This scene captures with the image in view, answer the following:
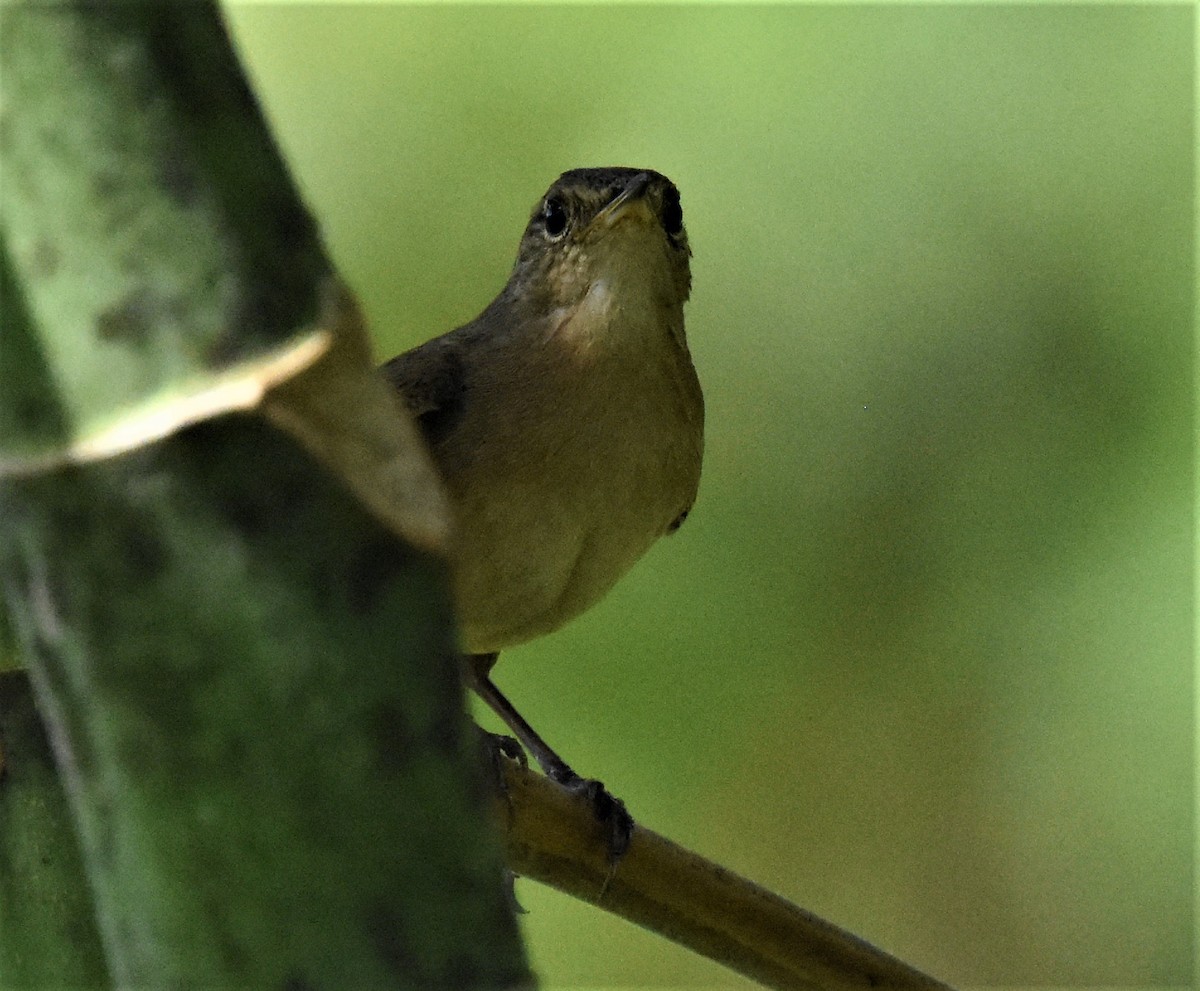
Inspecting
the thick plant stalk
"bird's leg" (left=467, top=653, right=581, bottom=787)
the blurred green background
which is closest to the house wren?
"bird's leg" (left=467, top=653, right=581, bottom=787)

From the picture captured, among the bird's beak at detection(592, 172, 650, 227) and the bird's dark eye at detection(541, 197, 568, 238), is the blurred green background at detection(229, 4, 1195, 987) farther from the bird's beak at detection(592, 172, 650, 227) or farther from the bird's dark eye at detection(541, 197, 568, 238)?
the bird's beak at detection(592, 172, 650, 227)

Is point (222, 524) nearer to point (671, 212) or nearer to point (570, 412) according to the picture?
point (570, 412)

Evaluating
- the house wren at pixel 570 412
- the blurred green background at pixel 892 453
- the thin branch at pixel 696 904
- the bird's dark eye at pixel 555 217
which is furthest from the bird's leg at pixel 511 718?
the thin branch at pixel 696 904

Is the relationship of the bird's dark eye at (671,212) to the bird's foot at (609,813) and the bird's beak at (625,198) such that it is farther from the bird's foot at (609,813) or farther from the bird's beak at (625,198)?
the bird's foot at (609,813)

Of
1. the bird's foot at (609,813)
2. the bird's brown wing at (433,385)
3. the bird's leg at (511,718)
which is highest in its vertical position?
the bird's brown wing at (433,385)

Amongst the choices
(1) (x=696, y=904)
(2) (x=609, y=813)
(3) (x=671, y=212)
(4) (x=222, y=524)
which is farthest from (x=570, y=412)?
(4) (x=222, y=524)

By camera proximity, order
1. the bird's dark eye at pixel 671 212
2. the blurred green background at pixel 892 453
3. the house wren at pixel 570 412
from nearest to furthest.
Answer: the house wren at pixel 570 412 < the bird's dark eye at pixel 671 212 < the blurred green background at pixel 892 453

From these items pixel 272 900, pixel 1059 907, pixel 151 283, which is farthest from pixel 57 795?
pixel 1059 907
